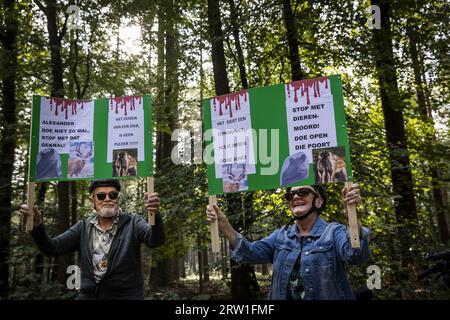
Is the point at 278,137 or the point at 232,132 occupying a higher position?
the point at 232,132

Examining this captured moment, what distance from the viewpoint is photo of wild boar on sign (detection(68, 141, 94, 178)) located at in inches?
172

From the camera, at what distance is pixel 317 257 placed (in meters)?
3.00

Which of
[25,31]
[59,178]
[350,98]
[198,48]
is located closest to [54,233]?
[25,31]

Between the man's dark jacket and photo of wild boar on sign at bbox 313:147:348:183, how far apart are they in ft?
5.51

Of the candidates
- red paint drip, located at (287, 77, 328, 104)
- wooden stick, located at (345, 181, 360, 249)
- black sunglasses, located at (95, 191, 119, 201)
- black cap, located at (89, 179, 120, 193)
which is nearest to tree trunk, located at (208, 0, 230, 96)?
red paint drip, located at (287, 77, 328, 104)

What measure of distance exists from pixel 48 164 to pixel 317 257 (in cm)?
320

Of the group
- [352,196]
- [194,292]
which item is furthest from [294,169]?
[194,292]

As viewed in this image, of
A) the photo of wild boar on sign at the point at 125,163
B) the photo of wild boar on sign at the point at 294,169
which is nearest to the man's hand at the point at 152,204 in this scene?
the photo of wild boar on sign at the point at 125,163

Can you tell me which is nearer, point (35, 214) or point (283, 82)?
point (35, 214)

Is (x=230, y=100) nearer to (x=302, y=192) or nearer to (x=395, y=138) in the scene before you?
(x=302, y=192)

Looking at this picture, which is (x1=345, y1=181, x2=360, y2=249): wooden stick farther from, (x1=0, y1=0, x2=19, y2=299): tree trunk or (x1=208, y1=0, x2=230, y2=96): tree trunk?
(x1=0, y1=0, x2=19, y2=299): tree trunk

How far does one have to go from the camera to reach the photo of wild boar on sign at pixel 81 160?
14.3 feet

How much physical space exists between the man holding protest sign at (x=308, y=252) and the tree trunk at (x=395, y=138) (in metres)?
4.50
